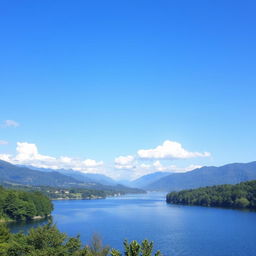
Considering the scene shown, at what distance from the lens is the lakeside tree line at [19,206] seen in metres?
115

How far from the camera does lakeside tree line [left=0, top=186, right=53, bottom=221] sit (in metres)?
115

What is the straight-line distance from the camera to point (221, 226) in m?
106

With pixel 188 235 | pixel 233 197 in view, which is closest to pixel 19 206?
pixel 188 235

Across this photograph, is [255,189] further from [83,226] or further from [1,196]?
[1,196]

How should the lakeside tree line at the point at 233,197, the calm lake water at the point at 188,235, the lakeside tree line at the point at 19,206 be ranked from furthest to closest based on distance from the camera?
the lakeside tree line at the point at 233,197, the lakeside tree line at the point at 19,206, the calm lake water at the point at 188,235

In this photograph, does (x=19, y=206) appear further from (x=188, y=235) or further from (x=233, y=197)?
→ (x=233, y=197)

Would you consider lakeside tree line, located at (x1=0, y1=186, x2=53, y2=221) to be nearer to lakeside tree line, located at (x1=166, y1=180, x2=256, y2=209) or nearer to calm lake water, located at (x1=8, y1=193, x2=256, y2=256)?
calm lake water, located at (x1=8, y1=193, x2=256, y2=256)

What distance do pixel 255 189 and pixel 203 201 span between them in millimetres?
36261

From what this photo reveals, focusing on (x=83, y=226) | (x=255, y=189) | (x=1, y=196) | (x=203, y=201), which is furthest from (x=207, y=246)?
(x=203, y=201)

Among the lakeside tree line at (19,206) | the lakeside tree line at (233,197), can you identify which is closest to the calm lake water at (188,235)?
the lakeside tree line at (19,206)

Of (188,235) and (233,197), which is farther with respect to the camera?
(233,197)

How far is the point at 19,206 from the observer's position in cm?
11831

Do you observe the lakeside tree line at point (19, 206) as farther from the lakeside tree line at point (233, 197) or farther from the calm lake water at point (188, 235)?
the lakeside tree line at point (233, 197)

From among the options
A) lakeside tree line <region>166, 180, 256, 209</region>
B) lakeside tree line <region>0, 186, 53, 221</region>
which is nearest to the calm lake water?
lakeside tree line <region>0, 186, 53, 221</region>
